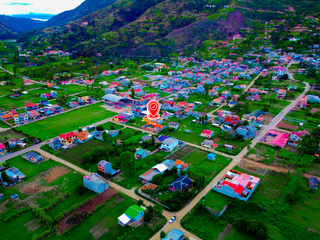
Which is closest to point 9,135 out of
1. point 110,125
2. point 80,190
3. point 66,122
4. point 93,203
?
point 66,122

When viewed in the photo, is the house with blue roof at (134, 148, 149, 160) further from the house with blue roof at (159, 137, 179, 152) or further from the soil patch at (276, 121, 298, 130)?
the soil patch at (276, 121, 298, 130)

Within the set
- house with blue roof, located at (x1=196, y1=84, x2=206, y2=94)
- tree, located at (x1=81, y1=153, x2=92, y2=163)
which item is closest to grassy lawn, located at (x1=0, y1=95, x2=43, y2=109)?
tree, located at (x1=81, y1=153, x2=92, y2=163)

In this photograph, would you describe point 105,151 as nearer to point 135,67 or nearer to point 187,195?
point 187,195

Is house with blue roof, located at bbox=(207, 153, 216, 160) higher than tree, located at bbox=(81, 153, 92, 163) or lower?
lower

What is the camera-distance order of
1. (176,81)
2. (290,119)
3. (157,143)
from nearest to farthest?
1. (157,143)
2. (290,119)
3. (176,81)

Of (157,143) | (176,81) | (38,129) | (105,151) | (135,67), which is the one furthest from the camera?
(135,67)

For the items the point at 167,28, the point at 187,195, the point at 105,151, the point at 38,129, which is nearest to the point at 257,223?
the point at 187,195
